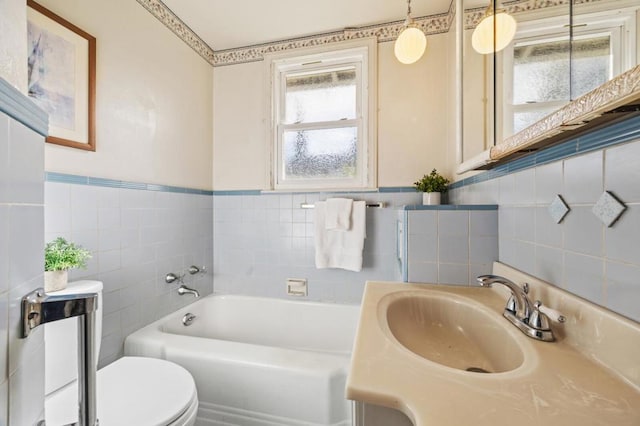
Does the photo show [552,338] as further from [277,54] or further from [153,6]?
[153,6]

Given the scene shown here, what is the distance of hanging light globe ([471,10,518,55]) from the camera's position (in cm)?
91

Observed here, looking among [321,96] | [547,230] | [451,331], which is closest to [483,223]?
[547,230]

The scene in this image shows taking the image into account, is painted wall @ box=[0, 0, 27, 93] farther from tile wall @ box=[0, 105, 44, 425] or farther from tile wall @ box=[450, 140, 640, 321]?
tile wall @ box=[450, 140, 640, 321]

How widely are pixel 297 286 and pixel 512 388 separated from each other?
1.70m

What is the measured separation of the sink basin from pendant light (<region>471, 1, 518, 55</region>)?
0.96 metres

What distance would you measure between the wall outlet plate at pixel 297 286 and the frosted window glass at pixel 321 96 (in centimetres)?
128

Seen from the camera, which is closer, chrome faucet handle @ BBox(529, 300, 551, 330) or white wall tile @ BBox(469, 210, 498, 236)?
chrome faucet handle @ BBox(529, 300, 551, 330)

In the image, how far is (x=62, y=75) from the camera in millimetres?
1152

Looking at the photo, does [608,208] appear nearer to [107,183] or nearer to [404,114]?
[404,114]

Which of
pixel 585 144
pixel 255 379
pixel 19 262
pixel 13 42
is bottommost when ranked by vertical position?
pixel 255 379

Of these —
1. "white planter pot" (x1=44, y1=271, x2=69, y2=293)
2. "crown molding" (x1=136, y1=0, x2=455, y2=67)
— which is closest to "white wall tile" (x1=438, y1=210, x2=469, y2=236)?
"crown molding" (x1=136, y1=0, x2=455, y2=67)

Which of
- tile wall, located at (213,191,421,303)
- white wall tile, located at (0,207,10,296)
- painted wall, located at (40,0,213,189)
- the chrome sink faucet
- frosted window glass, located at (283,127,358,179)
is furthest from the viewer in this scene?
frosted window glass, located at (283,127,358,179)

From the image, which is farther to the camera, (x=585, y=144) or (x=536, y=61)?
(x=536, y=61)

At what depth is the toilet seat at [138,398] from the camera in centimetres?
84
